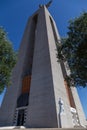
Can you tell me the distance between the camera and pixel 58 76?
29453mm

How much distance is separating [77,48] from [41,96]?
586 inches

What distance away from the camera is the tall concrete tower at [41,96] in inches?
951

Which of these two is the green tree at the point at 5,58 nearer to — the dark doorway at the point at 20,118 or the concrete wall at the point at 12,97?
the dark doorway at the point at 20,118

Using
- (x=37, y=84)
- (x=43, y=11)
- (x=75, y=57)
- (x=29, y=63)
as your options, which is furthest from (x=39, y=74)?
(x=43, y=11)

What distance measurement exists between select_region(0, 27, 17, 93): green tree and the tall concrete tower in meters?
12.1

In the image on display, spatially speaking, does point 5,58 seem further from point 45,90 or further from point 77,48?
point 45,90

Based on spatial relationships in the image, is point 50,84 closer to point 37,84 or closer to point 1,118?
point 37,84

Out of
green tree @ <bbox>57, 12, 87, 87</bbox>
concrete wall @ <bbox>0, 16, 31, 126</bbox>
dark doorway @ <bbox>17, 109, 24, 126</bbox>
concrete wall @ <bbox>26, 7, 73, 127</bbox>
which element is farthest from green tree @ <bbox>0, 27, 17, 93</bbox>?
concrete wall @ <bbox>0, 16, 31, 126</bbox>

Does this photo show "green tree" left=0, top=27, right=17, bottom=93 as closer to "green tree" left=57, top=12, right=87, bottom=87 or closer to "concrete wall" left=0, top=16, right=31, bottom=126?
"green tree" left=57, top=12, right=87, bottom=87

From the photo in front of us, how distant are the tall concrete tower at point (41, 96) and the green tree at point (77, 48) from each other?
1100 cm

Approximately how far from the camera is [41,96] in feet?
86.1

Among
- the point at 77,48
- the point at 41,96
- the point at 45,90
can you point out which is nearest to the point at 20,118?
the point at 41,96

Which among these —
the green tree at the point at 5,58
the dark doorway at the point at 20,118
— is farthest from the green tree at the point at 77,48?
the dark doorway at the point at 20,118

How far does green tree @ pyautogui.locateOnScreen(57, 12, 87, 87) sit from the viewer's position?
43.0 feet
